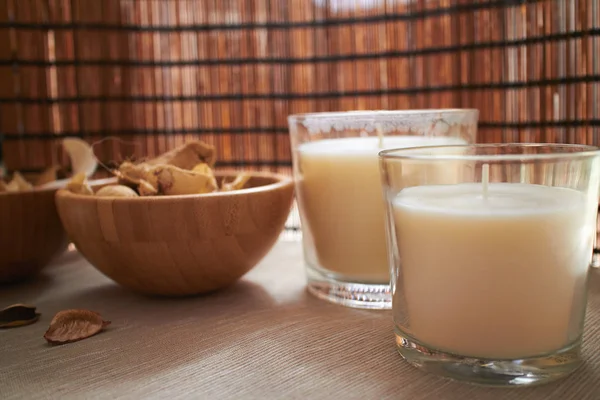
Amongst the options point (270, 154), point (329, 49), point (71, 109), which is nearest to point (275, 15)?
point (329, 49)

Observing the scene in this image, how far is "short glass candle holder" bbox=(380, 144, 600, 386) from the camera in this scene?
434 millimetres

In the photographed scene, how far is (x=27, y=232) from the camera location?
71cm

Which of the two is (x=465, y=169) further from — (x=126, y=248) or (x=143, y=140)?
(x=143, y=140)

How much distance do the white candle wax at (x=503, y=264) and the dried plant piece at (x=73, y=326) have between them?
299mm

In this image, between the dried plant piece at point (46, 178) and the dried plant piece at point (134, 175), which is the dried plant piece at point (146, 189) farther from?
the dried plant piece at point (46, 178)

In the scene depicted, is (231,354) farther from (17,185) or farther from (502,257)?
(17,185)

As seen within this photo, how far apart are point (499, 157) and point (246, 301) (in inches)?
12.7

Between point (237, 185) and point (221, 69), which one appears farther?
point (221, 69)

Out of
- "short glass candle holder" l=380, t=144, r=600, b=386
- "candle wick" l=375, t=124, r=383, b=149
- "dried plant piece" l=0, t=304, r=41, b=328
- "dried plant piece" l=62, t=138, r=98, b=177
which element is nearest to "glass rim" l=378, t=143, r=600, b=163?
"short glass candle holder" l=380, t=144, r=600, b=386

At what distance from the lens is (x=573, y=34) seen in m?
0.72

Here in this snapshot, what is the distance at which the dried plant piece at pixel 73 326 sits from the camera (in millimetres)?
572

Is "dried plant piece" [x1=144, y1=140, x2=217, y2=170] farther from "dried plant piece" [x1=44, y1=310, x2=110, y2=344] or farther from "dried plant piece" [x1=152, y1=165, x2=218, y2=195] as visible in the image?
"dried plant piece" [x1=44, y1=310, x2=110, y2=344]

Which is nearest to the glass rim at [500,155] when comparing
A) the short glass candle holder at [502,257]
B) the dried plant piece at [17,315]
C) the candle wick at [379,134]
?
the short glass candle holder at [502,257]

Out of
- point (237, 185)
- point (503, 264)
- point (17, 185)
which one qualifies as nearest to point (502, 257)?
point (503, 264)
